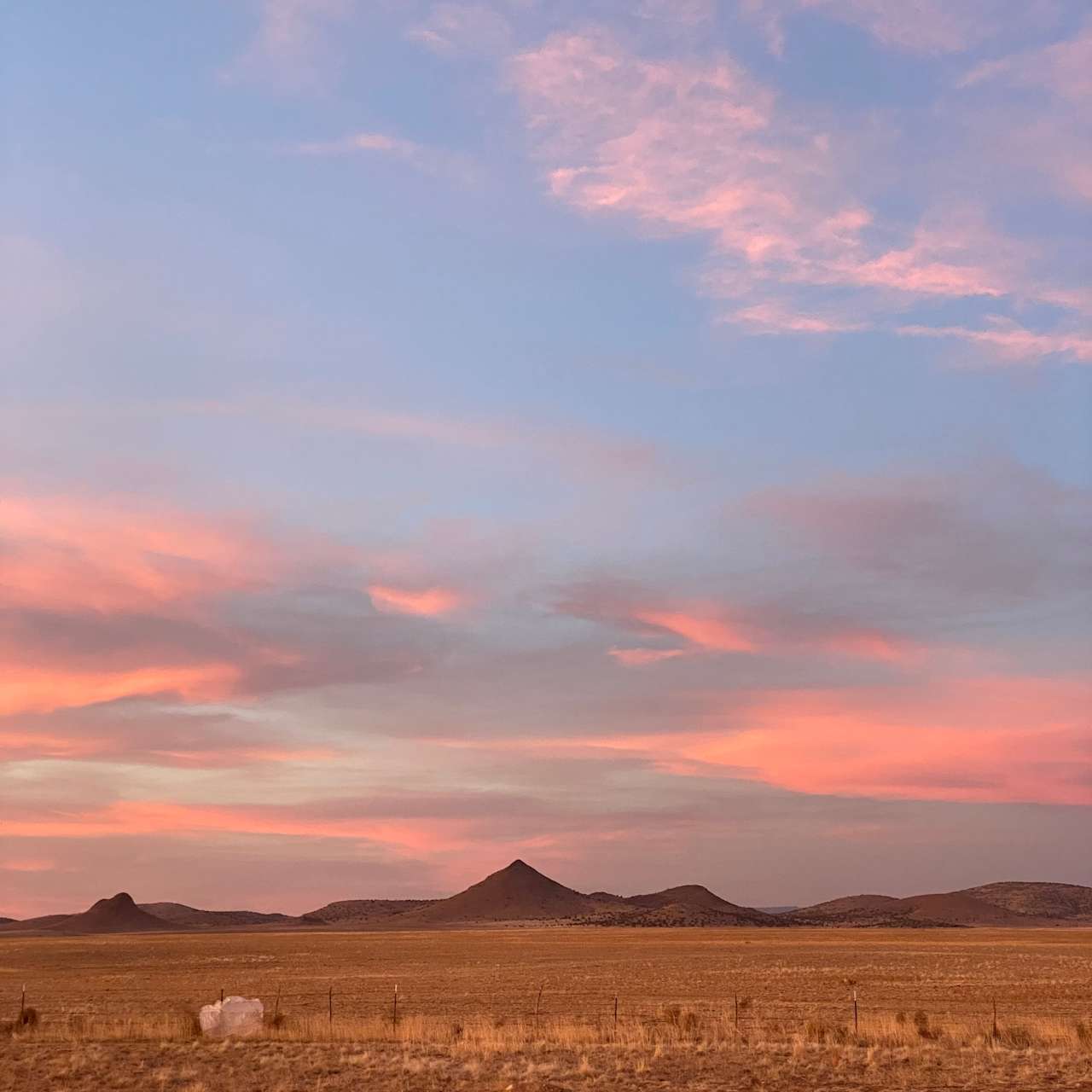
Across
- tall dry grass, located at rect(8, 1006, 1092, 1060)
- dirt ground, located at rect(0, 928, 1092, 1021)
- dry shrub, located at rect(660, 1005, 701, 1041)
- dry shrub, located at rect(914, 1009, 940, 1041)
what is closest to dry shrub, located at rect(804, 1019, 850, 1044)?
tall dry grass, located at rect(8, 1006, 1092, 1060)

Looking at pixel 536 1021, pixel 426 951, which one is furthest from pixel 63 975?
pixel 536 1021

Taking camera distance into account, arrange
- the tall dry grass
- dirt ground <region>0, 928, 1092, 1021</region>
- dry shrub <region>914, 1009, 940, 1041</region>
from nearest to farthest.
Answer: the tall dry grass
dry shrub <region>914, 1009, 940, 1041</region>
dirt ground <region>0, 928, 1092, 1021</region>

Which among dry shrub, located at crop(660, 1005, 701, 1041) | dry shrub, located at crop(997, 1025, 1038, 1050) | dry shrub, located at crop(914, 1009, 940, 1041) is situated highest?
dry shrub, located at crop(660, 1005, 701, 1041)

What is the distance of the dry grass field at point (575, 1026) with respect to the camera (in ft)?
82.4

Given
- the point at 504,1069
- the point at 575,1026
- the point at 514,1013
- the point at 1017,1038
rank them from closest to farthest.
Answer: the point at 504,1069, the point at 1017,1038, the point at 575,1026, the point at 514,1013

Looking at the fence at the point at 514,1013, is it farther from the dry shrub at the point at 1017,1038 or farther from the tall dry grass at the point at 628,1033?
the dry shrub at the point at 1017,1038

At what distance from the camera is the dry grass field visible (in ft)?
82.4

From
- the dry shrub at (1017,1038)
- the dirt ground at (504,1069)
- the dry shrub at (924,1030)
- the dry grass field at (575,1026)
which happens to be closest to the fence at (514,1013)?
the dry shrub at (924,1030)

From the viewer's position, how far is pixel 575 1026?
1293 inches

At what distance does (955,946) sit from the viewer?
96500 mm

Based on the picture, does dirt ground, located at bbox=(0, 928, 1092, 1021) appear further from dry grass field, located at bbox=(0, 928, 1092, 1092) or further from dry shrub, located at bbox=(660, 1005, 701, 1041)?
dry shrub, located at bbox=(660, 1005, 701, 1041)

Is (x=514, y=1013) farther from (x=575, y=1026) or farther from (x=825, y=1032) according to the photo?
(x=825, y=1032)

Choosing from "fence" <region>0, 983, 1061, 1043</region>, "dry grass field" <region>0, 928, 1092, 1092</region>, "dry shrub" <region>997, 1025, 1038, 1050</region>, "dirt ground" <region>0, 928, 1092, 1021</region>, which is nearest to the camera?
"dry grass field" <region>0, 928, 1092, 1092</region>

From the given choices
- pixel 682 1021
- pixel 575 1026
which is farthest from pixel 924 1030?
pixel 575 1026
